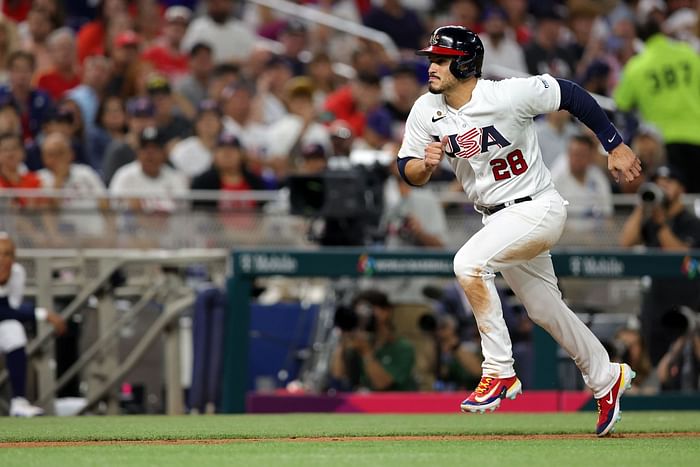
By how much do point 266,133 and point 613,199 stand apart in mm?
3777

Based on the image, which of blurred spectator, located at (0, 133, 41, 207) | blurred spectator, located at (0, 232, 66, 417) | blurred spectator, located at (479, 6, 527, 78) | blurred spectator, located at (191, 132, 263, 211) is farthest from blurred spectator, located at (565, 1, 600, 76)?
blurred spectator, located at (0, 232, 66, 417)

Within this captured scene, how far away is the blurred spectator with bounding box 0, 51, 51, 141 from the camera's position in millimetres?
13430

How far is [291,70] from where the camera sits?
16188mm

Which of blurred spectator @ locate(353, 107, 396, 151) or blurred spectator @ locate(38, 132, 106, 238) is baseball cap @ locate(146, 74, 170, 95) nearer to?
blurred spectator @ locate(38, 132, 106, 238)

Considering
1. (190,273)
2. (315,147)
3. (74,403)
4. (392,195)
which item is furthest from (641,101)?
(74,403)

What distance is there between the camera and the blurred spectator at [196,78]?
1489cm

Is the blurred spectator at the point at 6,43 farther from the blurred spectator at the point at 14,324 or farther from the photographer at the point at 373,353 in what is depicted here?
the photographer at the point at 373,353

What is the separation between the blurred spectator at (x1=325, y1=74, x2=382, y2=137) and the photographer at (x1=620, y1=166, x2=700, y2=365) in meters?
3.60

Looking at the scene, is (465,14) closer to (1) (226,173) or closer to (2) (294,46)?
(2) (294,46)

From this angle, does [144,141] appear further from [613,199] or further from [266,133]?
[613,199]

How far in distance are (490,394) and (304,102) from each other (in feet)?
25.1

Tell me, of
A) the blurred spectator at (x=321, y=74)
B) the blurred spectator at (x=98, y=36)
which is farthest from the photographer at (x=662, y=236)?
the blurred spectator at (x=98, y=36)

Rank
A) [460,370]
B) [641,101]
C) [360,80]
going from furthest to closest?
[360,80], [641,101], [460,370]

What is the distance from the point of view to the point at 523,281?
7.59m
